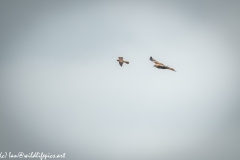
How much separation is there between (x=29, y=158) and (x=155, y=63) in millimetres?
68317

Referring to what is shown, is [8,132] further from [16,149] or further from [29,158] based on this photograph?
[29,158]

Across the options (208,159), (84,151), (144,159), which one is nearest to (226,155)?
(208,159)

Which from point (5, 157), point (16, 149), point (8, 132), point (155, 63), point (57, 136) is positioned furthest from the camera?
point (57, 136)

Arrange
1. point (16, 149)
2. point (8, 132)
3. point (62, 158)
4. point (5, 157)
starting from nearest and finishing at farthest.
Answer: point (5, 157), point (16, 149), point (62, 158), point (8, 132)

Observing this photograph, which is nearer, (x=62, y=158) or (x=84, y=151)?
(x=62, y=158)

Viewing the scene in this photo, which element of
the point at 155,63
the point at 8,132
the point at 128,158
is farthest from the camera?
the point at 128,158

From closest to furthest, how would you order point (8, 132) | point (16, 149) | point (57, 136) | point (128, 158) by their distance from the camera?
1. point (16, 149)
2. point (8, 132)
3. point (128, 158)
4. point (57, 136)

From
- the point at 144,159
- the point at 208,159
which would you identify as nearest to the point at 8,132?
the point at 144,159

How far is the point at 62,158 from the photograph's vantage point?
86.1 meters

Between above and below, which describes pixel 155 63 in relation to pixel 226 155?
above

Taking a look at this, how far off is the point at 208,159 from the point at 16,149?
243 ft

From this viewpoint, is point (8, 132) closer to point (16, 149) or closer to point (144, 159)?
point (16, 149)

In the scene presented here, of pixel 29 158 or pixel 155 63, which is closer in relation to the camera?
pixel 155 63

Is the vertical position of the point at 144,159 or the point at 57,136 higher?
the point at 57,136
